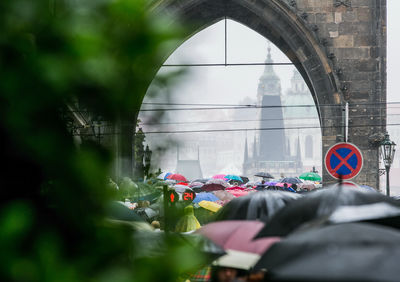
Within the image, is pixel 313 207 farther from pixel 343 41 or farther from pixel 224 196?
pixel 343 41

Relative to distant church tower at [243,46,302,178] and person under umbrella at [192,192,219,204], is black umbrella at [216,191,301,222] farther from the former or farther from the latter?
distant church tower at [243,46,302,178]

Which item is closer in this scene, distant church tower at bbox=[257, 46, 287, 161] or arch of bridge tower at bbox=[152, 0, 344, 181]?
arch of bridge tower at bbox=[152, 0, 344, 181]

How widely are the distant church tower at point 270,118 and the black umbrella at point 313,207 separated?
142m

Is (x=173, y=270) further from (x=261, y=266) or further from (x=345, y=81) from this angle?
(x=345, y=81)

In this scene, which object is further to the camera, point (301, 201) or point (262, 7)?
point (262, 7)

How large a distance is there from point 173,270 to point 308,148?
527ft

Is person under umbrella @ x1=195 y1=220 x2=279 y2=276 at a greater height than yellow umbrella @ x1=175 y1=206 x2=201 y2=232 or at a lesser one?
greater

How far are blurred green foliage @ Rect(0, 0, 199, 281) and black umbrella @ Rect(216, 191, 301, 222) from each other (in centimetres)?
406

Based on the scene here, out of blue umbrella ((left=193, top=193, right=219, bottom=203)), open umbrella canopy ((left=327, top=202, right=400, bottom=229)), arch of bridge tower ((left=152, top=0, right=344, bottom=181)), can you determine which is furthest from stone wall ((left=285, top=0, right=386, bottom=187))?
open umbrella canopy ((left=327, top=202, right=400, bottom=229))

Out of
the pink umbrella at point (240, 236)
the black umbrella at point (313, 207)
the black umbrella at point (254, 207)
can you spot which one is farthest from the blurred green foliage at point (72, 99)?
the black umbrella at point (254, 207)

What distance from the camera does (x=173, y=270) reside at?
107 cm

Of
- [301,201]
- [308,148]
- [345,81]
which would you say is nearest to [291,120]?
[308,148]

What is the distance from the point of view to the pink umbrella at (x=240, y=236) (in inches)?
175

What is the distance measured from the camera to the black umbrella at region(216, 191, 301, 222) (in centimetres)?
524
